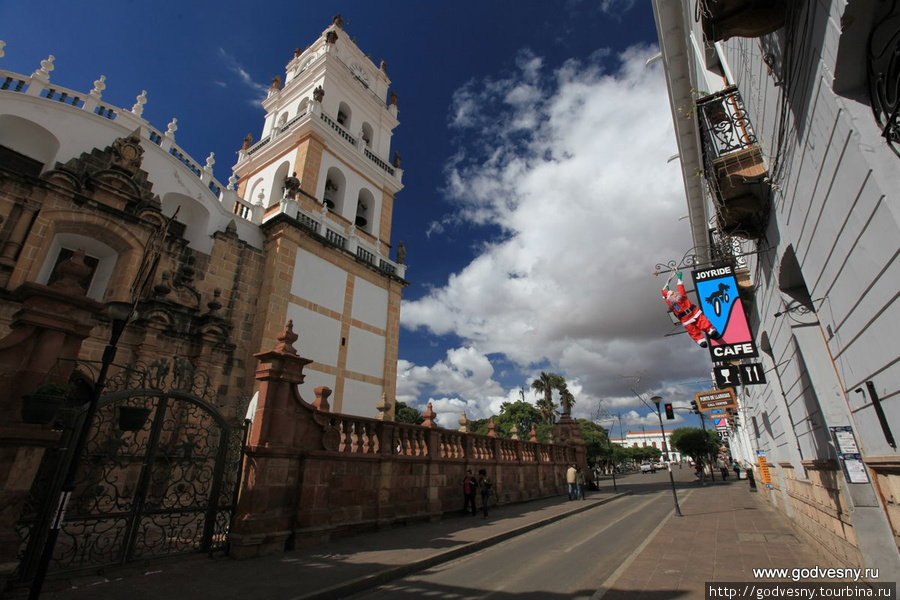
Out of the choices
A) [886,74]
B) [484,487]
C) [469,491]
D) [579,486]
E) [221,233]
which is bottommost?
[579,486]

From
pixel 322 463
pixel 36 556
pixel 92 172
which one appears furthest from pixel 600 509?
pixel 92 172

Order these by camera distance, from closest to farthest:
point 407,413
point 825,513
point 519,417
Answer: point 825,513, point 519,417, point 407,413

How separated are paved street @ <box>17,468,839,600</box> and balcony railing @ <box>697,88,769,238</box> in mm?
5713

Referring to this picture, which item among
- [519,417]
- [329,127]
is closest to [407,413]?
[519,417]

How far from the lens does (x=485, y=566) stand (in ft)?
24.1

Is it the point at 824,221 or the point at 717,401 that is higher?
the point at 717,401

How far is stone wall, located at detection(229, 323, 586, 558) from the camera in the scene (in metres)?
7.59

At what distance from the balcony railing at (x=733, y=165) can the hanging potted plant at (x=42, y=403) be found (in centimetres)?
970

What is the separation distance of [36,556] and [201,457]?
2.37m

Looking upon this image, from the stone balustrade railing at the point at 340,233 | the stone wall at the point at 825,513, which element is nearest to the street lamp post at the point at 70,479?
the stone wall at the point at 825,513

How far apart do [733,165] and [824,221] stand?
8.93 feet

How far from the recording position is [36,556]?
203 inches

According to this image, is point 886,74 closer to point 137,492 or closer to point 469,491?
point 137,492

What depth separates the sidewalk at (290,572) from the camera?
5.23 meters
